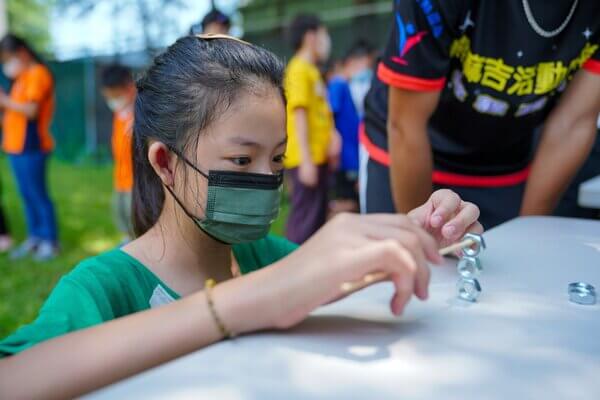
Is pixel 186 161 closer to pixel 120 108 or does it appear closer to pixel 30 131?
pixel 120 108

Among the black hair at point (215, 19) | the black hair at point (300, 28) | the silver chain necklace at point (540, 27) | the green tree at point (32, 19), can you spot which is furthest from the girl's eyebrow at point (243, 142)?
the green tree at point (32, 19)

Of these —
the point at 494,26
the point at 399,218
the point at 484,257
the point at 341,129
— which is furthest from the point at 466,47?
the point at 341,129

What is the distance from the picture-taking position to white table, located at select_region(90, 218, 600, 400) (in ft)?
1.72

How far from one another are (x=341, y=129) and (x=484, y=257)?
13.6 feet

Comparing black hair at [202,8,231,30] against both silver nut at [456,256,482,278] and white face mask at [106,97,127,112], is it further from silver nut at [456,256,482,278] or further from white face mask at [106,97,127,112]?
silver nut at [456,256,482,278]

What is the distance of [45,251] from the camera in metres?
4.45

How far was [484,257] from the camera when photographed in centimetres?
99

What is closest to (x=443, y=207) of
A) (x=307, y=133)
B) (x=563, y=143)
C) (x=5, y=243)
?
(x=563, y=143)

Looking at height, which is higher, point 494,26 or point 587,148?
point 494,26

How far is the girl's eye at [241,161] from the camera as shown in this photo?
103cm

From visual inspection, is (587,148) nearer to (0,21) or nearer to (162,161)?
(162,161)

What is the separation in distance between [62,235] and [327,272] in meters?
5.09

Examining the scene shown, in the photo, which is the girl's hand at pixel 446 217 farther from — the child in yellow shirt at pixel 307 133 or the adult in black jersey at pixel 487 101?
the child in yellow shirt at pixel 307 133

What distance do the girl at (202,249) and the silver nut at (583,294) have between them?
0.16 meters
